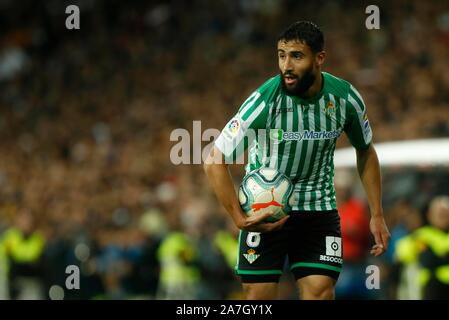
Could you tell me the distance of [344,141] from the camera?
13.3 meters

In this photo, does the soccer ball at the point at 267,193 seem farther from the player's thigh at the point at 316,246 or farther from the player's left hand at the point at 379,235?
the player's left hand at the point at 379,235

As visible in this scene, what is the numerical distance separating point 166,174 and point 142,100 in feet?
10.7

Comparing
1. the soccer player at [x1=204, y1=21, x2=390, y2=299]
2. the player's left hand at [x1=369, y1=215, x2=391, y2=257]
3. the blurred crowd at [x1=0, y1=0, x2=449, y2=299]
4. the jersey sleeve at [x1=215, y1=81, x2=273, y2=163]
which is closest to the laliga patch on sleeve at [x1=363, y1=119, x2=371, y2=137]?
the soccer player at [x1=204, y1=21, x2=390, y2=299]

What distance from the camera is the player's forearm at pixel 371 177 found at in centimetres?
662

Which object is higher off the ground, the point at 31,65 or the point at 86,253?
the point at 31,65

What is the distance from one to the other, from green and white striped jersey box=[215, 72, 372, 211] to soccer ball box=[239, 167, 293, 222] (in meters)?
0.11

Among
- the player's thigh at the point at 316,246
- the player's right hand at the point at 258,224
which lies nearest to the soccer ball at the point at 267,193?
the player's right hand at the point at 258,224

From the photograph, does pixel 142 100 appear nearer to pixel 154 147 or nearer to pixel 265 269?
pixel 154 147

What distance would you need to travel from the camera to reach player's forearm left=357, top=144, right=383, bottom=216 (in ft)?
21.7

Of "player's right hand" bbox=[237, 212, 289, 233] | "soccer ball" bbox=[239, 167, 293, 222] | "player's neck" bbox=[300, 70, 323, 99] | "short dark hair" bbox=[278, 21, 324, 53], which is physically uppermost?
"short dark hair" bbox=[278, 21, 324, 53]

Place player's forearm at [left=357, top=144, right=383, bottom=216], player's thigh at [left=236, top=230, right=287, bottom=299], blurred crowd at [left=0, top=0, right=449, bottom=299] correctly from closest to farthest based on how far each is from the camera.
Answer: player's thigh at [left=236, top=230, right=287, bottom=299] < player's forearm at [left=357, top=144, right=383, bottom=216] < blurred crowd at [left=0, top=0, right=449, bottom=299]

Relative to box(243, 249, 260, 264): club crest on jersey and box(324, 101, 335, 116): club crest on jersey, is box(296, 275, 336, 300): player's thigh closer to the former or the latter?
box(243, 249, 260, 264): club crest on jersey

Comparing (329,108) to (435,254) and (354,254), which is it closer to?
(435,254)
